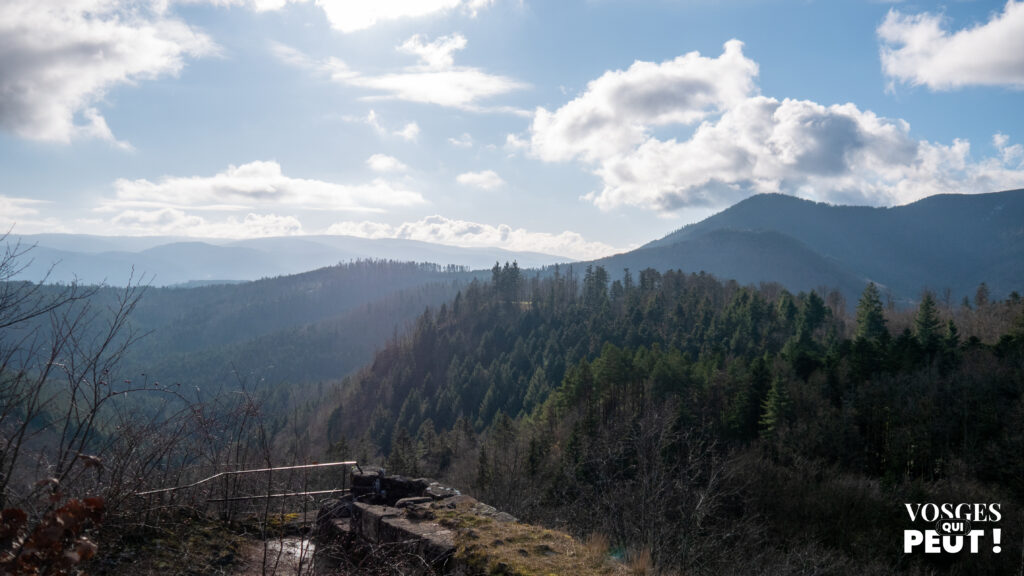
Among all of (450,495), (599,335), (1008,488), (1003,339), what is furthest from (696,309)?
(450,495)

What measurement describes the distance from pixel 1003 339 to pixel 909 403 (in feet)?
45.2

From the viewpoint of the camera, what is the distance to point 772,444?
40.6m

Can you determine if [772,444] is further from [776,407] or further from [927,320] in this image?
[927,320]

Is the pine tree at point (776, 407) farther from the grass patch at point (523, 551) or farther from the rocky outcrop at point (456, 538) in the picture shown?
the grass patch at point (523, 551)

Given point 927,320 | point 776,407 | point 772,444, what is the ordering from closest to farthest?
point 772,444 < point 776,407 < point 927,320

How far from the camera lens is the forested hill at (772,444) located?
2411cm

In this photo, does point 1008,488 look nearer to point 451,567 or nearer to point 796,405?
point 796,405

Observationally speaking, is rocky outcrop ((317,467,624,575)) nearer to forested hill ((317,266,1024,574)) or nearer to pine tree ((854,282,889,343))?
forested hill ((317,266,1024,574))

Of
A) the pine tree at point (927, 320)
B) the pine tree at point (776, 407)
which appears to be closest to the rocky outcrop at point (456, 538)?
the pine tree at point (776, 407)

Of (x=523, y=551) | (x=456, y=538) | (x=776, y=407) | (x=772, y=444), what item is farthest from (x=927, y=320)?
(x=456, y=538)

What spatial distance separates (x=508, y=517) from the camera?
32.4 feet

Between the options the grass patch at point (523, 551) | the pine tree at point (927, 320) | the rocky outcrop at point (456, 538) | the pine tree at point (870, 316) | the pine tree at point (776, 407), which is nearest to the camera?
the grass patch at point (523, 551)

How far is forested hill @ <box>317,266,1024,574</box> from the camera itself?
24.1 meters

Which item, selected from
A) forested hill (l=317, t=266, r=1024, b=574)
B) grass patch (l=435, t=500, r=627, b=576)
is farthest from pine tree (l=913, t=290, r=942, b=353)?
grass patch (l=435, t=500, r=627, b=576)
